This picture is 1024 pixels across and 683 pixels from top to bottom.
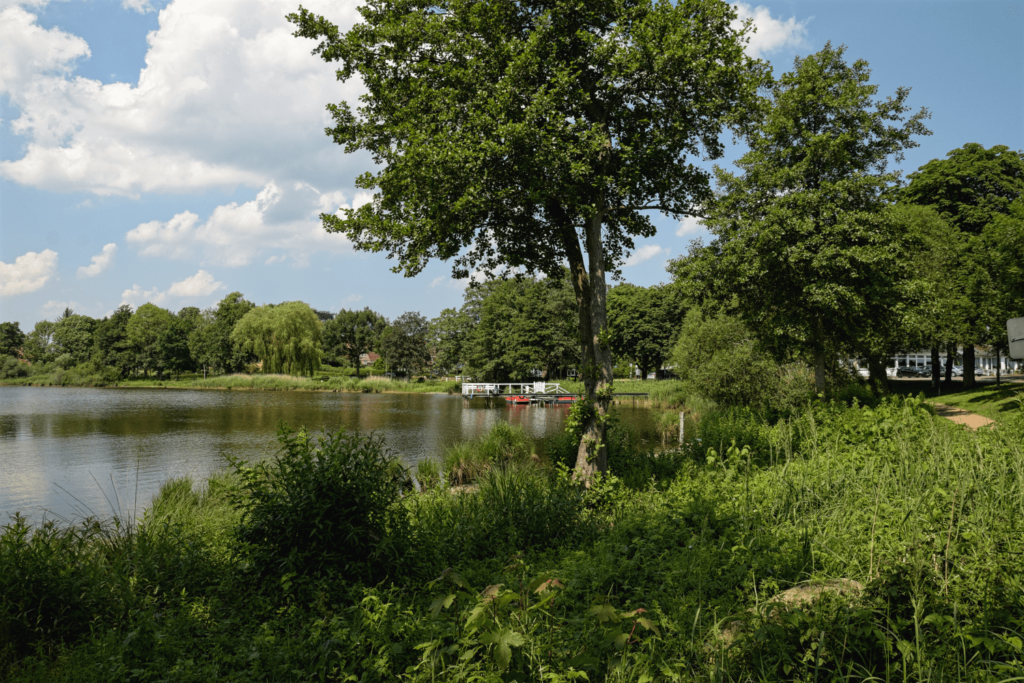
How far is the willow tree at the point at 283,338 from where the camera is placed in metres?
58.4

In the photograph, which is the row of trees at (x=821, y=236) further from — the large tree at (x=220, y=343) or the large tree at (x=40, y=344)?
the large tree at (x=40, y=344)

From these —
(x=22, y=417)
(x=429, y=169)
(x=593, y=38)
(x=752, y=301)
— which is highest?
(x=593, y=38)

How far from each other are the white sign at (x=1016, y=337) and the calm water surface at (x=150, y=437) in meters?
8.63

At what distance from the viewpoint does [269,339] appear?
2322 inches

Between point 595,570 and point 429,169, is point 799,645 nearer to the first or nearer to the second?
point 595,570

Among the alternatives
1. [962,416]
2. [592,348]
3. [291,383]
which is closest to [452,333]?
[291,383]

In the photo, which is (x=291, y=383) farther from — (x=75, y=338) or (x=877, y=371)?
(x=877, y=371)

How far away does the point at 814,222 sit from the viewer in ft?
47.2

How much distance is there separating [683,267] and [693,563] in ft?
41.7

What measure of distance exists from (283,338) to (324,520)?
57.9 metres

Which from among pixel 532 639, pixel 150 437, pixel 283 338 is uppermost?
pixel 283 338

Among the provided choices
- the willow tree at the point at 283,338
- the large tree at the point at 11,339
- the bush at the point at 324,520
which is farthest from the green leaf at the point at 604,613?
the large tree at the point at 11,339

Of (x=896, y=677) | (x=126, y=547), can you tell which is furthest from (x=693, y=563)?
(x=126, y=547)

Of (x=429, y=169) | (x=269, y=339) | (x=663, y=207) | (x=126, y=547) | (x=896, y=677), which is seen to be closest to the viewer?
(x=896, y=677)
